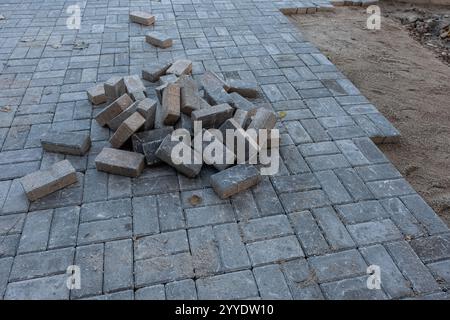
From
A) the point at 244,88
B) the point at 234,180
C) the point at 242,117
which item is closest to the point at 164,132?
the point at 242,117

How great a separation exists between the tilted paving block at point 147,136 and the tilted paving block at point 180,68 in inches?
56.5

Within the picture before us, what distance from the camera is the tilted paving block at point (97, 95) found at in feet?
15.2

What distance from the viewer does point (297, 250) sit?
302cm

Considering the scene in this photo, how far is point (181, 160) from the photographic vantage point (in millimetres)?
3537

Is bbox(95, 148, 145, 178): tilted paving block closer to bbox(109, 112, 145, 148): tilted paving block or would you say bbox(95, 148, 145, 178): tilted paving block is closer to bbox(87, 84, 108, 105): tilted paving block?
bbox(109, 112, 145, 148): tilted paving block

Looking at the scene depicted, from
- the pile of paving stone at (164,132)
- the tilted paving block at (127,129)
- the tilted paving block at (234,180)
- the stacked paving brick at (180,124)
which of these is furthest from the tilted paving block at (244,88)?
the tilted paving block at (234,180)

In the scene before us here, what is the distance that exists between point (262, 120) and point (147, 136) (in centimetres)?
130

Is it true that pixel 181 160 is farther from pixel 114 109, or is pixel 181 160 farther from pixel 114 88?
pixel 114 88

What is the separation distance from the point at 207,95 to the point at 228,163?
3.97 feet

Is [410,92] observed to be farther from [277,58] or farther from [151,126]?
[151,126]

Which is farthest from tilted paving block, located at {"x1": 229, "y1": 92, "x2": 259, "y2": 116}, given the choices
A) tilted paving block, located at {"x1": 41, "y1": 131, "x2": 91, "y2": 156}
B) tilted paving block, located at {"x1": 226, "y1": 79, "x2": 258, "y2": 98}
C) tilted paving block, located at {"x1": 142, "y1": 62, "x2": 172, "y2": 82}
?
tilted paving block, located at {"x1": 41, "y1": 131, "x2": 91, "y2": 156}

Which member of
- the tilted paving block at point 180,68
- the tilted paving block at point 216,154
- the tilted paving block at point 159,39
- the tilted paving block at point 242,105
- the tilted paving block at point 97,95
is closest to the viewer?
the tilted paving block at point 216,154

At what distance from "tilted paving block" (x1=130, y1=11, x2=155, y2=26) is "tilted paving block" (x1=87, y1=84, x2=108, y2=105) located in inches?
105

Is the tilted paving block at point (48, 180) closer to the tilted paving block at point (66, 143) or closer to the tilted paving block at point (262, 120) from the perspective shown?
the tilted paving block at point (66, 143)
